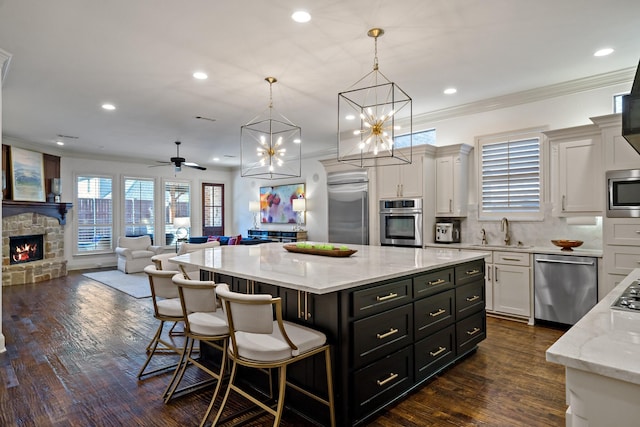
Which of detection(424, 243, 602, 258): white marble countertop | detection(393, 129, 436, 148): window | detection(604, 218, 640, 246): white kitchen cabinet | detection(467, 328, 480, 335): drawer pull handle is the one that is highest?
detection(393, 129, 436, 148): window

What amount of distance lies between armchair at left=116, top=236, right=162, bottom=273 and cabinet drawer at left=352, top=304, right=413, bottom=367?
7.20m

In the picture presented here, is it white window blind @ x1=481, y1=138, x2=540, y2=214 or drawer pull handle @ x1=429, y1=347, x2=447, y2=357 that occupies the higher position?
white window blind @ x1=481, y1=138, x2=540, y2=214

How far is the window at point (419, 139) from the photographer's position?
5664 mm

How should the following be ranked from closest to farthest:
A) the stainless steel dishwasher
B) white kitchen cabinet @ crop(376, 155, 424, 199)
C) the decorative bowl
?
the stainless steel dishwasher
the decorative bowl
white kitchen cabinet @ crop(376, 155, 424, 199)

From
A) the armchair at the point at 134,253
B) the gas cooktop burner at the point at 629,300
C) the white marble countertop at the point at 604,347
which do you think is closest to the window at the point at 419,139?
the gas cooktop burner at the point at 629,300

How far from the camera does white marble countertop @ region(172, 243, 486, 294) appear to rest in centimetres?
204

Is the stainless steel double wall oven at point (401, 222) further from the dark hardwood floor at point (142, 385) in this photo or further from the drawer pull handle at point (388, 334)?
the drawer pull handle at point (388, 334)

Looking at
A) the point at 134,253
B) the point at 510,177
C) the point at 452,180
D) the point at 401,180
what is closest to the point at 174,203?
the point at 134,253

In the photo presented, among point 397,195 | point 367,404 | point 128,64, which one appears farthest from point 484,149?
point 128,64

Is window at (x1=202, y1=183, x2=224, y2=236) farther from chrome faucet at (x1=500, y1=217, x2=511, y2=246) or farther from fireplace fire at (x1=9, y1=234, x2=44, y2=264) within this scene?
chrome faucet at (x1=500, y1=217, x2=511, y2=246)

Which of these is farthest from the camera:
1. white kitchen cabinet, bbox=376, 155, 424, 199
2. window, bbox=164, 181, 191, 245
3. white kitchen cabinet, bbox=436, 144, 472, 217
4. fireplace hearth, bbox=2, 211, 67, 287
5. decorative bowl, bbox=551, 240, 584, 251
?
window, bbox=164, 181, 191, 245

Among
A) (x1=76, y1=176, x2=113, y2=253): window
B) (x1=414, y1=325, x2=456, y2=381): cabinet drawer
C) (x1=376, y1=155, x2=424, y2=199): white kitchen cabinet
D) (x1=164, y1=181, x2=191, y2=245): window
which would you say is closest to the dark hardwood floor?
(x1=414, y1=325, x2=456, y2=381): cabinet drawer

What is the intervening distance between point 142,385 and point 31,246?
6.78 meters

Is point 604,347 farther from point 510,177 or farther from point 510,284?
point 510,177
